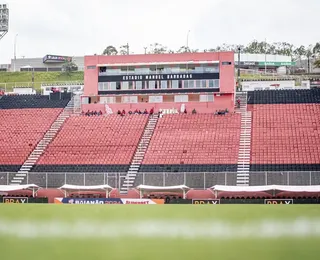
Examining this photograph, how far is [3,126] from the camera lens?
24.9m

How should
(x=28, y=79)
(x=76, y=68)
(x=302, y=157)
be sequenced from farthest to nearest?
(x=76, y=68) → (x=28, y=79) → (x=302, y=157)

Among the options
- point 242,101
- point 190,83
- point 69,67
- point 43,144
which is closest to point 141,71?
point 190,83

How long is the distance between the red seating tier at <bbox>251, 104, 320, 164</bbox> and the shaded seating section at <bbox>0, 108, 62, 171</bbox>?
895 centimetres

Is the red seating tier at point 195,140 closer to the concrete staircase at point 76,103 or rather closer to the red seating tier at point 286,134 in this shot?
the red seating tier at point 286,134

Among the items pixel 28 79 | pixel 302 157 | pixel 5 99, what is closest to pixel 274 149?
pixel 302 157

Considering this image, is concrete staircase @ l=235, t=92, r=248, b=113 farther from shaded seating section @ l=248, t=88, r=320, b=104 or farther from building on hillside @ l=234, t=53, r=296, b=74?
building on hillside @ l=234, t=53, r=296, b=74

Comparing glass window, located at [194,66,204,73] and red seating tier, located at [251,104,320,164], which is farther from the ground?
glass window, located at [194,66,204,73]

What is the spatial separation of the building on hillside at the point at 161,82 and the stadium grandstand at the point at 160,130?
0.05m

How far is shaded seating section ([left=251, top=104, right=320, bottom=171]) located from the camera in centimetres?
1900

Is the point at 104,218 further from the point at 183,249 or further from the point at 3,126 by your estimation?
the point at 3,126

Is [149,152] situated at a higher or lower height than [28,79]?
lower

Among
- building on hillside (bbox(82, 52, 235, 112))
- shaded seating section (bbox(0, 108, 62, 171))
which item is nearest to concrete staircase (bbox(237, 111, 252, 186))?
building on hillside (bbox(82, 52, 235, 112))

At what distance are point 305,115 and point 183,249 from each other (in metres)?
21.8

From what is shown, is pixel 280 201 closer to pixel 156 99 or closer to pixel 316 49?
pixel 156 99
